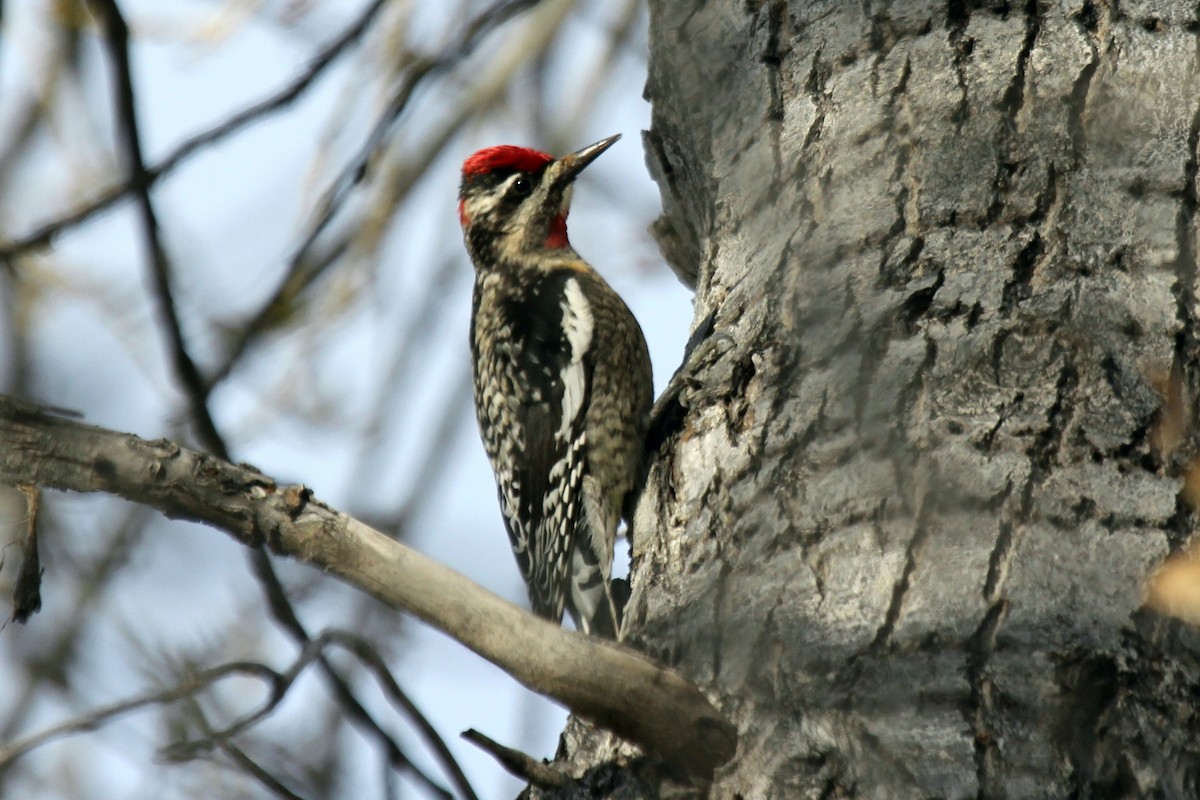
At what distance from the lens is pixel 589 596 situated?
3.71 m

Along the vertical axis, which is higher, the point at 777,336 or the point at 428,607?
the point at 777,336

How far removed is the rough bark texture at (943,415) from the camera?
1.86m

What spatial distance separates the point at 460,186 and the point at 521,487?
154cm

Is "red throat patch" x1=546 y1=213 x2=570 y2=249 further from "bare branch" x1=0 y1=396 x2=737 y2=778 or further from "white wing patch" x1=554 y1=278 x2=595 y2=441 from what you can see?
"bare branch" x1=0 y1=396 x2=737 y2=778

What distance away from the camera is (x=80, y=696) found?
11.9ft

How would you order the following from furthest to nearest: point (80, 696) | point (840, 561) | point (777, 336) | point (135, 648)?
point (80, 696), point (135, 648), point (777, 336), point (840, 561)

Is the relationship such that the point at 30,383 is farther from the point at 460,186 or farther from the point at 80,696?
the point at 460,186

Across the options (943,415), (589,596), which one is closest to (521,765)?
(943,415)

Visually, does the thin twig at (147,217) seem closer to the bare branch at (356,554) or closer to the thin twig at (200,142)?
the thin twig at (200,142)

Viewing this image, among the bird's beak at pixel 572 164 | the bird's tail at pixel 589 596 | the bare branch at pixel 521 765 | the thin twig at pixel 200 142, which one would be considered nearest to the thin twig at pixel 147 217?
the thin twig at pixel 200 142

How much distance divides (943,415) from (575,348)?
A: 205 cm

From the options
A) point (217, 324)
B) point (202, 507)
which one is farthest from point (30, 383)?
point (202, 507)

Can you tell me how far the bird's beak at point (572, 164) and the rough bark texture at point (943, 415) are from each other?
1.77 m

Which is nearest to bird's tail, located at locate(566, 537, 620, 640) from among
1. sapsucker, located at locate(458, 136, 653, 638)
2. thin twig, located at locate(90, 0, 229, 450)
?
sapsucker, located at locate(458, 136, 653, 638)
